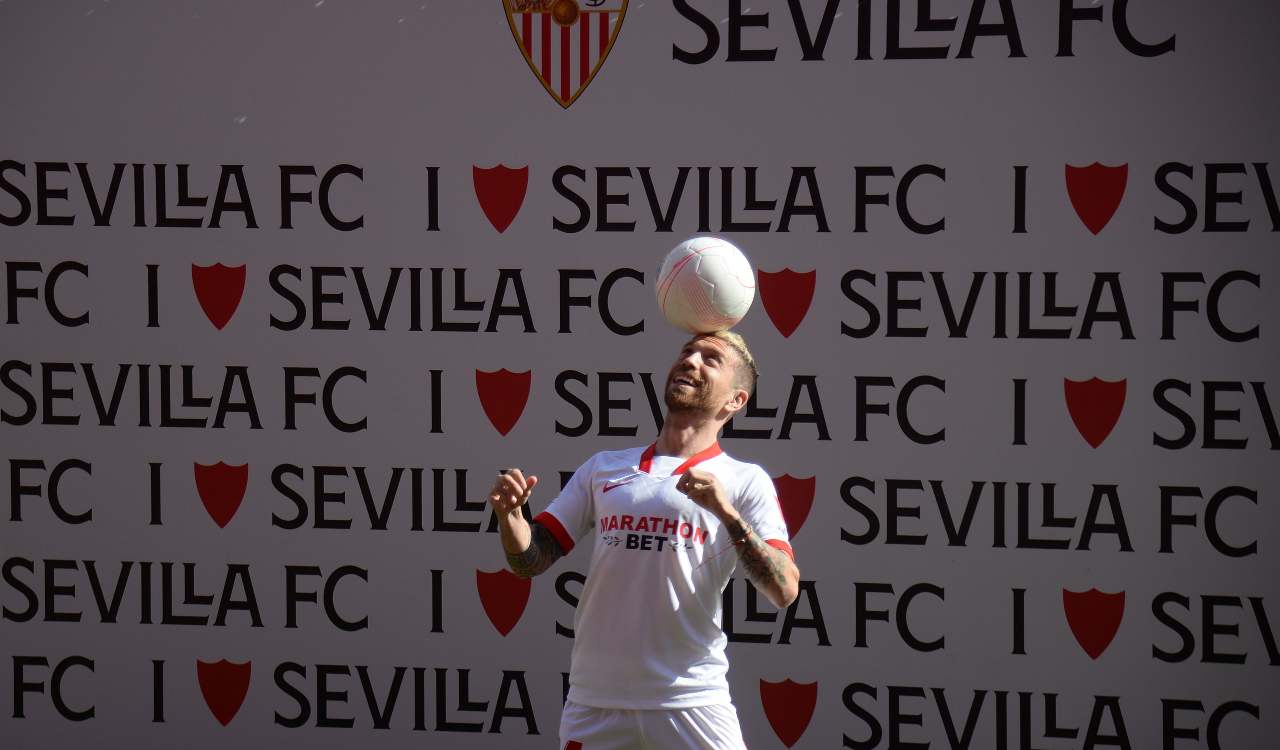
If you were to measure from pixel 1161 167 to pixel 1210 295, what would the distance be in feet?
1.39

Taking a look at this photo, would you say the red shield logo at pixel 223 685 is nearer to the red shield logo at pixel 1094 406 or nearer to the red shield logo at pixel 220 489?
the red shield logo at pixel 220 489

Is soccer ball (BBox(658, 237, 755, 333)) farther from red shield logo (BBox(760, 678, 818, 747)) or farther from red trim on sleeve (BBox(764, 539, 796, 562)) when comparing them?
red shield logo (BBox(760, 678, 818, 747))

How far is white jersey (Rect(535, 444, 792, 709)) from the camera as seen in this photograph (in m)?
3.37

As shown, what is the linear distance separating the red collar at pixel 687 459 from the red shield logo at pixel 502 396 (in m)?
1.45

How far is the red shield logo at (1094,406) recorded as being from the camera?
4.70 m

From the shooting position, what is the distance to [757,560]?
3.20 m

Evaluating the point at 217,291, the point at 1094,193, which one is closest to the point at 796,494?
the point at 1094,193

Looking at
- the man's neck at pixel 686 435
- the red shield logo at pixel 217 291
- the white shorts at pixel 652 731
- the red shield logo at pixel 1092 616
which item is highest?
the red shield logo at pixel 217 291

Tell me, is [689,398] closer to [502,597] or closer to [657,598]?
[657,598]

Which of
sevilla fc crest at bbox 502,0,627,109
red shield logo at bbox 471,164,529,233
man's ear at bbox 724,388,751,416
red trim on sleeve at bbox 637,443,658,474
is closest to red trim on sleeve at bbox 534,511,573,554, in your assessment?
red trim on sleeve at bbox 637,443,658,474

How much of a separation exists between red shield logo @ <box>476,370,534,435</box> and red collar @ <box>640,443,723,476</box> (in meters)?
1.45

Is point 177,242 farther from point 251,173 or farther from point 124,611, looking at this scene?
point 124,611

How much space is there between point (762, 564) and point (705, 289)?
747 millimetres

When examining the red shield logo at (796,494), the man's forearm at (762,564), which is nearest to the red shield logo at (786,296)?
the red shield logo at (796,494)
